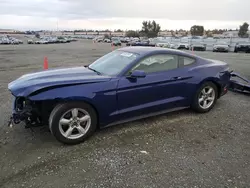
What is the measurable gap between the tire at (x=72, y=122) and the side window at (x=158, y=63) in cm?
118

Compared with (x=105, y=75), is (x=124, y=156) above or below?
below

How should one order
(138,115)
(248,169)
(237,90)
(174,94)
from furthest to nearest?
(237,90) < (174,94) < (138,115) < (248,169)

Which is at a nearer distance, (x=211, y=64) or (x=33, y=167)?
(x=33, y=167)

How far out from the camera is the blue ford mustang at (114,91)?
11.5ft

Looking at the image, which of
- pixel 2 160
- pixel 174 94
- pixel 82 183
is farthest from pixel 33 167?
pixel 174 94

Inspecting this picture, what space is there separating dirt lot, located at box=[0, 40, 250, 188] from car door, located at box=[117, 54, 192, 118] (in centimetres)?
42

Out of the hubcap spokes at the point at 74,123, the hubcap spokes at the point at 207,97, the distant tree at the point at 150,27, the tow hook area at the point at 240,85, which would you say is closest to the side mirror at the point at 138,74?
the hubcap spokes at the point at 74,123

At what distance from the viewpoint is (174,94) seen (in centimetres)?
453

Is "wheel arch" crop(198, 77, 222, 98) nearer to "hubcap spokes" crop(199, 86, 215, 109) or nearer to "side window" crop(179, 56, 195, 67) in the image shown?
"hubcap spokes" crop(199, 86, 215, 109)

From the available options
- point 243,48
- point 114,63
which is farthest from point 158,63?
point 243,48

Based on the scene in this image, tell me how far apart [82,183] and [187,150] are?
1.71 metres

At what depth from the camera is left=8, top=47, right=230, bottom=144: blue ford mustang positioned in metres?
3.50

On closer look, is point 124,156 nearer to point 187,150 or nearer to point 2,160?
point 187,150

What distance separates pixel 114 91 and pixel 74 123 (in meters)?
0.84
